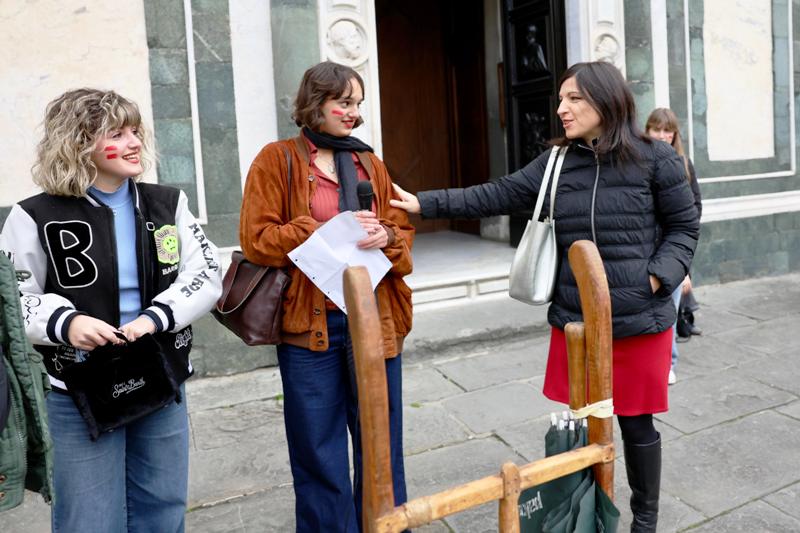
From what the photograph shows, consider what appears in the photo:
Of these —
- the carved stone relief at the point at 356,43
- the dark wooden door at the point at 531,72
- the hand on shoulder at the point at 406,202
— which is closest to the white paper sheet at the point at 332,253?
the hand on shoulder at the point at 406,202

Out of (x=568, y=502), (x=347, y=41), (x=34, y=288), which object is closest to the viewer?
(x=568, y=502)

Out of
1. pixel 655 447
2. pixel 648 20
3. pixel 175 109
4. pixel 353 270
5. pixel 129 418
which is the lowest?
pixel 655 447

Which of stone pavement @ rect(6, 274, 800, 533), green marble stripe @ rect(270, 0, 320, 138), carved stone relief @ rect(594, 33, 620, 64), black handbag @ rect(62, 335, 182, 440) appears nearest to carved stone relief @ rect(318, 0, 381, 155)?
green marble stripe @ rect(270, 0, 320, 138)

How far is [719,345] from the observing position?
5133 mm

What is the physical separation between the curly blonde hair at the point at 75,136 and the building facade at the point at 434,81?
2653mm

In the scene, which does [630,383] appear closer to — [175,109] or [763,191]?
[175,109]

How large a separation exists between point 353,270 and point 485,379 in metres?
3.51

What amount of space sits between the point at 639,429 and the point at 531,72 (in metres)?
4.71

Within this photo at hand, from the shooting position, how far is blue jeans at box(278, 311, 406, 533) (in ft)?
7.80

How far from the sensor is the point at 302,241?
225 cm

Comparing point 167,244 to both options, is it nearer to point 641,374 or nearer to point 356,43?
point 641,374

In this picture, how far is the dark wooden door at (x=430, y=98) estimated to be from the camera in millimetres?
8789

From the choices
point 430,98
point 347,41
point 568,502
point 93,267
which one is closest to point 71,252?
point 93,267

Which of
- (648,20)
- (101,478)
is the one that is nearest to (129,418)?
(101,478)
